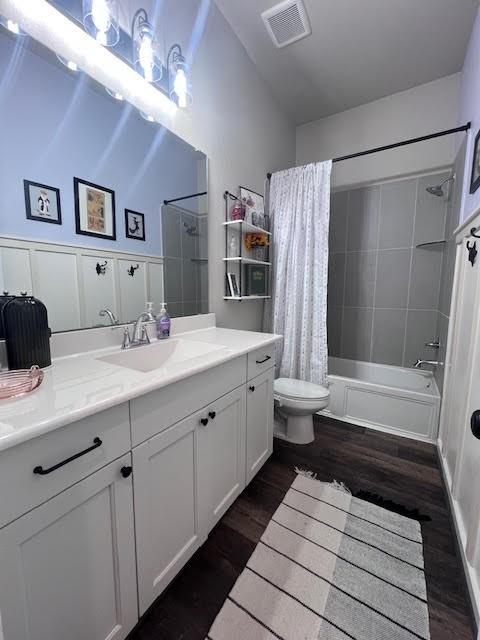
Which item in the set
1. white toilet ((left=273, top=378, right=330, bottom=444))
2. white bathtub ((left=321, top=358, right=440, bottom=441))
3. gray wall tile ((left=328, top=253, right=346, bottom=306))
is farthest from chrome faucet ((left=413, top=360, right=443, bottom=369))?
white toilet ((left=273, top=378, right=330, bottom=444))

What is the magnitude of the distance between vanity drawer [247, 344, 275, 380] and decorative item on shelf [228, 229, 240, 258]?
0.80m

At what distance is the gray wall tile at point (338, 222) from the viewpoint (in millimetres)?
2834

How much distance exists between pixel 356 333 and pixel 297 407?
1384 mm

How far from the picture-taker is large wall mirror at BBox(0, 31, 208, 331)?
929 millimetres

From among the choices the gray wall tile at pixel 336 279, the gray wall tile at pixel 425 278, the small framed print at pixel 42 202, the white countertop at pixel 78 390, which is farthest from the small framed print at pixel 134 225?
the gray wall tile at pixel 425 278

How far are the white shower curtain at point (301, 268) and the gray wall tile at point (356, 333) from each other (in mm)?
886

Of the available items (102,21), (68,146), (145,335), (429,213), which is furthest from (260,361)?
(429,213)

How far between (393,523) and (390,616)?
1.43 ft

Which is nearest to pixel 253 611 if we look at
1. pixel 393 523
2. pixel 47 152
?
pixel 393 523

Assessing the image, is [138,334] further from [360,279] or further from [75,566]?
[360,279]

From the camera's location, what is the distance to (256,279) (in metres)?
2.23

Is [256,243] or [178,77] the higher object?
[178,77]

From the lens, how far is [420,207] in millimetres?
2492

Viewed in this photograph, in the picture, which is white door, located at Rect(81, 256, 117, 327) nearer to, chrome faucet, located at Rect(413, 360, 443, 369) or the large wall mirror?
the large wall mirror
